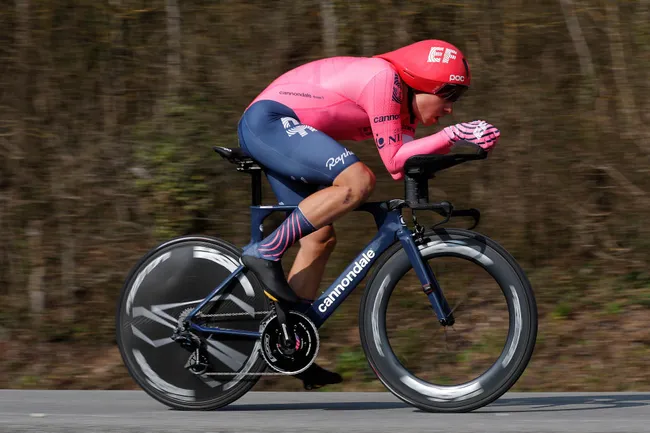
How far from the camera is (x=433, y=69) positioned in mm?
4797

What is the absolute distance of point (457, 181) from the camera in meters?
7.98

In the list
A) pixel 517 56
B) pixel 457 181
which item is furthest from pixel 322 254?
pixel 517 56

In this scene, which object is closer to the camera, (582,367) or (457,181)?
(582,367)

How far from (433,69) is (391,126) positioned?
339 millimetres

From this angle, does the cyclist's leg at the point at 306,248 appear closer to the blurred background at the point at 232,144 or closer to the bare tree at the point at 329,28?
the blurred background at the point at 232,144

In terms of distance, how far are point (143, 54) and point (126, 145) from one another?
2.70 ft

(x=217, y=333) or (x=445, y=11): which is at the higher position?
(x=445, y=11)

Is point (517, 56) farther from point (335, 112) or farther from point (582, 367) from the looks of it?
point (335, 112)

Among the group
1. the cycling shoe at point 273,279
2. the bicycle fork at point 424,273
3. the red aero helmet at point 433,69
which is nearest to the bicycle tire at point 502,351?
the bicycle fork at point 424,273

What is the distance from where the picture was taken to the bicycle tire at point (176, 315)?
5.07 m

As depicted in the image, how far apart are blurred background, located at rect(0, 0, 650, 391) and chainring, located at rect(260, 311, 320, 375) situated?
2.27m

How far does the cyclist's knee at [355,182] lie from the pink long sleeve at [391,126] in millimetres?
130

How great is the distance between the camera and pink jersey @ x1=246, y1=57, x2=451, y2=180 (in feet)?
15.5

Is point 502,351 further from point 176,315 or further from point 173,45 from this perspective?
point 173,45
